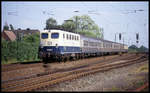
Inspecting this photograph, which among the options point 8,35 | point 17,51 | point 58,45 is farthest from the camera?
point 8,35

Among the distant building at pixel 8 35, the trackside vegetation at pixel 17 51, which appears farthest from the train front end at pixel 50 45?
the distant building at pixel 8 35

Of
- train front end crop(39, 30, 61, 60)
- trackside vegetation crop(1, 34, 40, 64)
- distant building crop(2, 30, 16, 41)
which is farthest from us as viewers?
distant building crop(2, 30, 16, 41)

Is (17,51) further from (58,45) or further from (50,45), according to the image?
(58,45)

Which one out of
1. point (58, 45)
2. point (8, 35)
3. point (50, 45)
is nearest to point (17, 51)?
point (50, 45)

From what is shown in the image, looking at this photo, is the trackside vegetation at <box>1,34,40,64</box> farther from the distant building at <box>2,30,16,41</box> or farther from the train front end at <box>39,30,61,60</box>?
the distant building at <box>2,30,16,41</box>

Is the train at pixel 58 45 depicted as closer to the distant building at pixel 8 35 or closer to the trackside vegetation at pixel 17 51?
the trackside vegetation at pixel 17 51

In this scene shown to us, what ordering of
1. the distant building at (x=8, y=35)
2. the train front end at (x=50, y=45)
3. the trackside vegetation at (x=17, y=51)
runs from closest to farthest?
the train front end at (x=50, y=45) < the trackside vegetation at (x=17, y=51) < the distant building at (x=8, y=35)

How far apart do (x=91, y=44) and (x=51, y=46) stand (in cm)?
1188

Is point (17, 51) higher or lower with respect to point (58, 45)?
lower

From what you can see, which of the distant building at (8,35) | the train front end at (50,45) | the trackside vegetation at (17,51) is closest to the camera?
the train front end at (50,45)

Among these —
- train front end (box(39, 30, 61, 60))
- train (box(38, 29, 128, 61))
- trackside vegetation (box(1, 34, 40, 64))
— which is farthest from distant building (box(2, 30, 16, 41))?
train front end (box(39, 30, 61, 60))

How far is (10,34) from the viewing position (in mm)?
68562

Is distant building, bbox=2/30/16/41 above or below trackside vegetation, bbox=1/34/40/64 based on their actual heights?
above

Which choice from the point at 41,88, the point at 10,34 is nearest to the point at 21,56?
the point at 41,88
